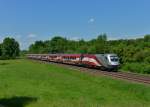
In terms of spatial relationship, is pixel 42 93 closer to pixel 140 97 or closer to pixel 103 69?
pixel 140 97

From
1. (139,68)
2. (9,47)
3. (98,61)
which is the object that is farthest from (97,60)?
(9,47)

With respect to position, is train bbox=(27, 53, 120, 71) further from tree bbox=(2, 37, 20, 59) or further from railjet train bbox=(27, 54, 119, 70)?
tree bbox=(2, 37, 20, 59)

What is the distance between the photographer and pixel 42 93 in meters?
22.1

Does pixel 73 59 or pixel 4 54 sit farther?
pixel 4 54

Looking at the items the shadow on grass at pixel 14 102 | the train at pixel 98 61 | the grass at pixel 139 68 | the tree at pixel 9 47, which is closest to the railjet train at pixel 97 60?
the train at pixel 98 61

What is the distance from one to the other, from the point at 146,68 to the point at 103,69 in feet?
22.9

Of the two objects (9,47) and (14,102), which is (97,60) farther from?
(9,47)

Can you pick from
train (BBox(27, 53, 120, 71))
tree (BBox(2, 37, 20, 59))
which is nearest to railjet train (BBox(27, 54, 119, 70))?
train (BBox(27, 53, 120, 71))

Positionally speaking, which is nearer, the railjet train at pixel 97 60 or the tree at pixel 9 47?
the railjet train at pixel 97 60

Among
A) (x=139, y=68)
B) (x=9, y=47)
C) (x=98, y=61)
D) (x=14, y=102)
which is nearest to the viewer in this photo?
(x=14, y=102)

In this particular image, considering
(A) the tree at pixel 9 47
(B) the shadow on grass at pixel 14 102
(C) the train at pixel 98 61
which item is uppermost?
(A) the tree at pixel 9 47

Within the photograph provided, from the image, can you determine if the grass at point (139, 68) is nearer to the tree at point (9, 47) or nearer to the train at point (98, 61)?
the train at point (98, 61)

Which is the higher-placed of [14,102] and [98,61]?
[98,61]

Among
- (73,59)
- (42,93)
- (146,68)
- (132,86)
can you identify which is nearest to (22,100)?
(42,93)
